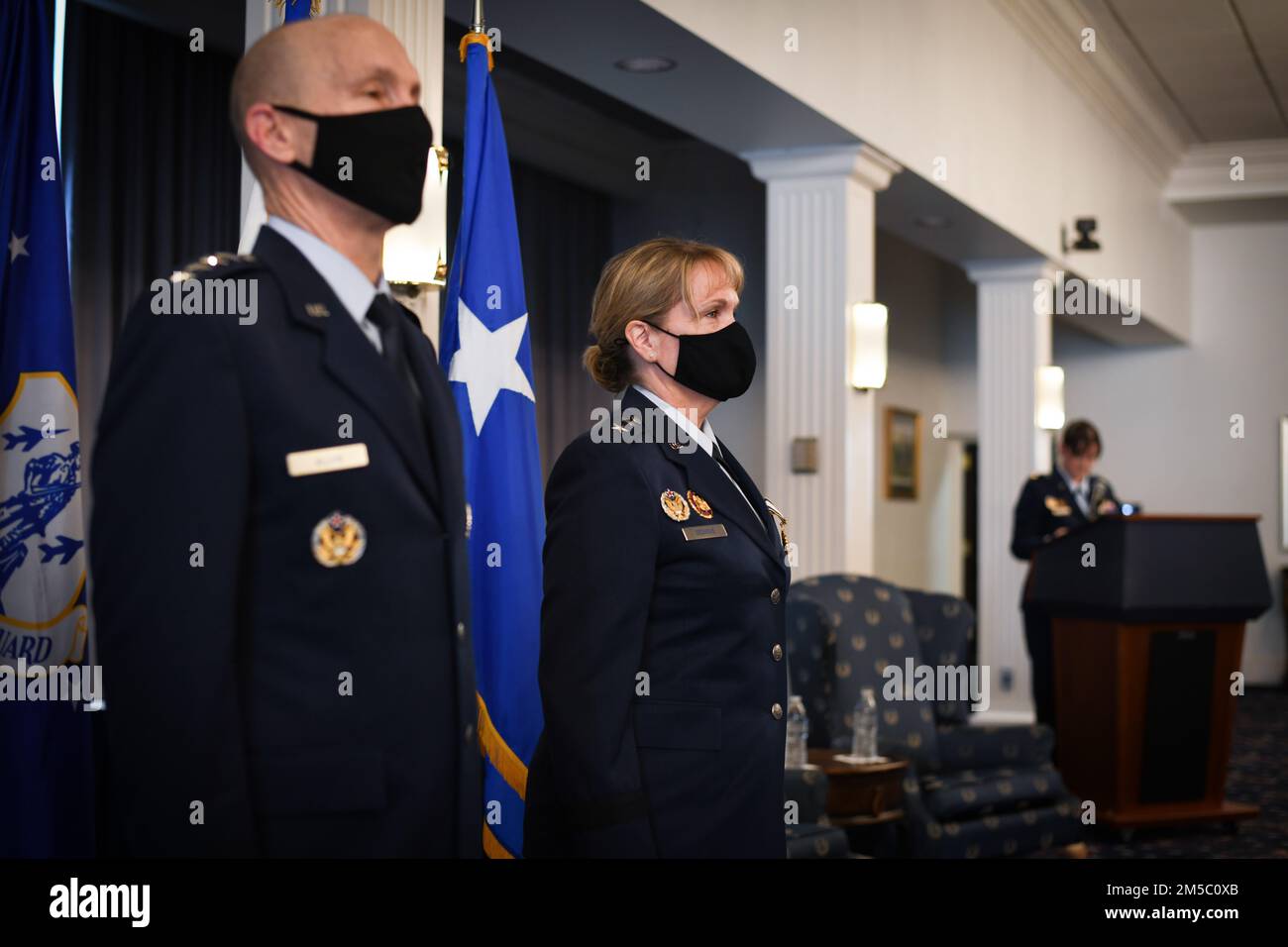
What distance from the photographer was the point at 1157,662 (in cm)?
599

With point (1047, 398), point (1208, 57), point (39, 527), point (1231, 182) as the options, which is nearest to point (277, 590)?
point (39, 527)

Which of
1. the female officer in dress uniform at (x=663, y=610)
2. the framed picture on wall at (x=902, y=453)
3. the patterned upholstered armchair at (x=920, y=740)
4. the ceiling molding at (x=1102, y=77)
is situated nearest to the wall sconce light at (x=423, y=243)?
the female officer in dress uniform at (x=663, y=610)

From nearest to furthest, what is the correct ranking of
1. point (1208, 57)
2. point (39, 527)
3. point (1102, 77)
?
point (39, 527) → point (1208, 57) → point (1102, 77)

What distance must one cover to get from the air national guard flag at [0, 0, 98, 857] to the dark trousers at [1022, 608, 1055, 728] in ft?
16.2

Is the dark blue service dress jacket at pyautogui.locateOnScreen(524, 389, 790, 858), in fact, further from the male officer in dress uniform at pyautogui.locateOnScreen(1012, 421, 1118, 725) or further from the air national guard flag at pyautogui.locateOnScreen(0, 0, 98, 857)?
the male officer in dress uniform at pyautogui.locateOnScreen(1012, 421, 1118, 725)

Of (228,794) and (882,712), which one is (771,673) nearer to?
(228,794)

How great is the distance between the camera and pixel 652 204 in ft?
34.8

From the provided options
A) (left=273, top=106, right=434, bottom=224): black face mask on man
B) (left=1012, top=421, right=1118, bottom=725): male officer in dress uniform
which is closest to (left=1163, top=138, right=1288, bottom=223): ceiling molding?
(left=1012, top=421, right=1118, bottom=725): male officer in dress uniform

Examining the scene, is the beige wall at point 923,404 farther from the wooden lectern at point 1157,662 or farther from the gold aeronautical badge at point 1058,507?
the wooden lectern at point 1157,662

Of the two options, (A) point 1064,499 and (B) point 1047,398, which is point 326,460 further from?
(B) point 1047,398

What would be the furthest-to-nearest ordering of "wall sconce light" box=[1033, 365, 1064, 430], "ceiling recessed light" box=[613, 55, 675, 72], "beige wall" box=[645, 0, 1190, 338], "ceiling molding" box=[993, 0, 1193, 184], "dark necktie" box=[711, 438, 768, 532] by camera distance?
"wall sconce light" box=[1033, 365, 1064, 430]
"ceiling molding" box=[993, 0, 1193, 184]
"beige wall" box=[645, 0, 1190, 338]
"ceiling recessed light" box=[613, 55, 675, 72]
"dark necktie" box=[711, 438, 768, 532]

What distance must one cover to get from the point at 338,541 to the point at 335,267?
1.01 feet

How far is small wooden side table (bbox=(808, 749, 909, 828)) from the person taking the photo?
4.52 m
